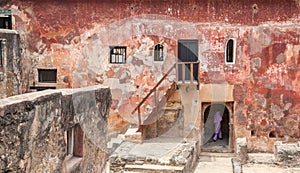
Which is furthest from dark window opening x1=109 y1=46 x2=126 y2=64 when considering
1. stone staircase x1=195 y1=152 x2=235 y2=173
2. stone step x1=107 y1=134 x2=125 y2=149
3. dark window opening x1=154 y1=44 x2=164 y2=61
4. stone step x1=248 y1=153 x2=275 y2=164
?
stone step x1=248 y1=153 x2=275 y2=164

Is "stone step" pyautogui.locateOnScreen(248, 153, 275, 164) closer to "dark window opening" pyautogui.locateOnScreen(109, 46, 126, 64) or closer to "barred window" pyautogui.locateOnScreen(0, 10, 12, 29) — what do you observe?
"dark window opening" pyautogui.locateOnScreen(109, 46, 126, 64)

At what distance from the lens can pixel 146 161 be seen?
13.4m

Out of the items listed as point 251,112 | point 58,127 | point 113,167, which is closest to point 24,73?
point 113,167

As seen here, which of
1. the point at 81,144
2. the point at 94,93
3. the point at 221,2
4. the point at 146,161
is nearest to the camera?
the point at 81,144

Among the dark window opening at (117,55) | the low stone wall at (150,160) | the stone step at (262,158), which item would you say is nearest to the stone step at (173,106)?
the dark window opening at (117,55)

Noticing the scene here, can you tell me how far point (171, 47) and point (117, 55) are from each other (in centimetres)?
207

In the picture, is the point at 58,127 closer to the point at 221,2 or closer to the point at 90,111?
the point at 90,111

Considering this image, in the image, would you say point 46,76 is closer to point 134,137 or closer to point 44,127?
point 134,137

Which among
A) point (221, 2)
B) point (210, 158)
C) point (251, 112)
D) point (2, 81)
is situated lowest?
point (210, 158)

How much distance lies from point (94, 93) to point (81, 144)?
101 centimetres

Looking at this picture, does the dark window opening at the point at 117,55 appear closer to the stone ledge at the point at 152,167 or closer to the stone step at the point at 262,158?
the stone ledge at the point at 152,167

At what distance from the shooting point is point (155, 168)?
1298 cm

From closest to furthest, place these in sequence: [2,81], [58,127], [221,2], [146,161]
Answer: [58,127] < [146,161] < [2,81] < [221,2]

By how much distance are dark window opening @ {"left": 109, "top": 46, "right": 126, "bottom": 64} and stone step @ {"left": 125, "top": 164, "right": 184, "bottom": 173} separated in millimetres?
4743
